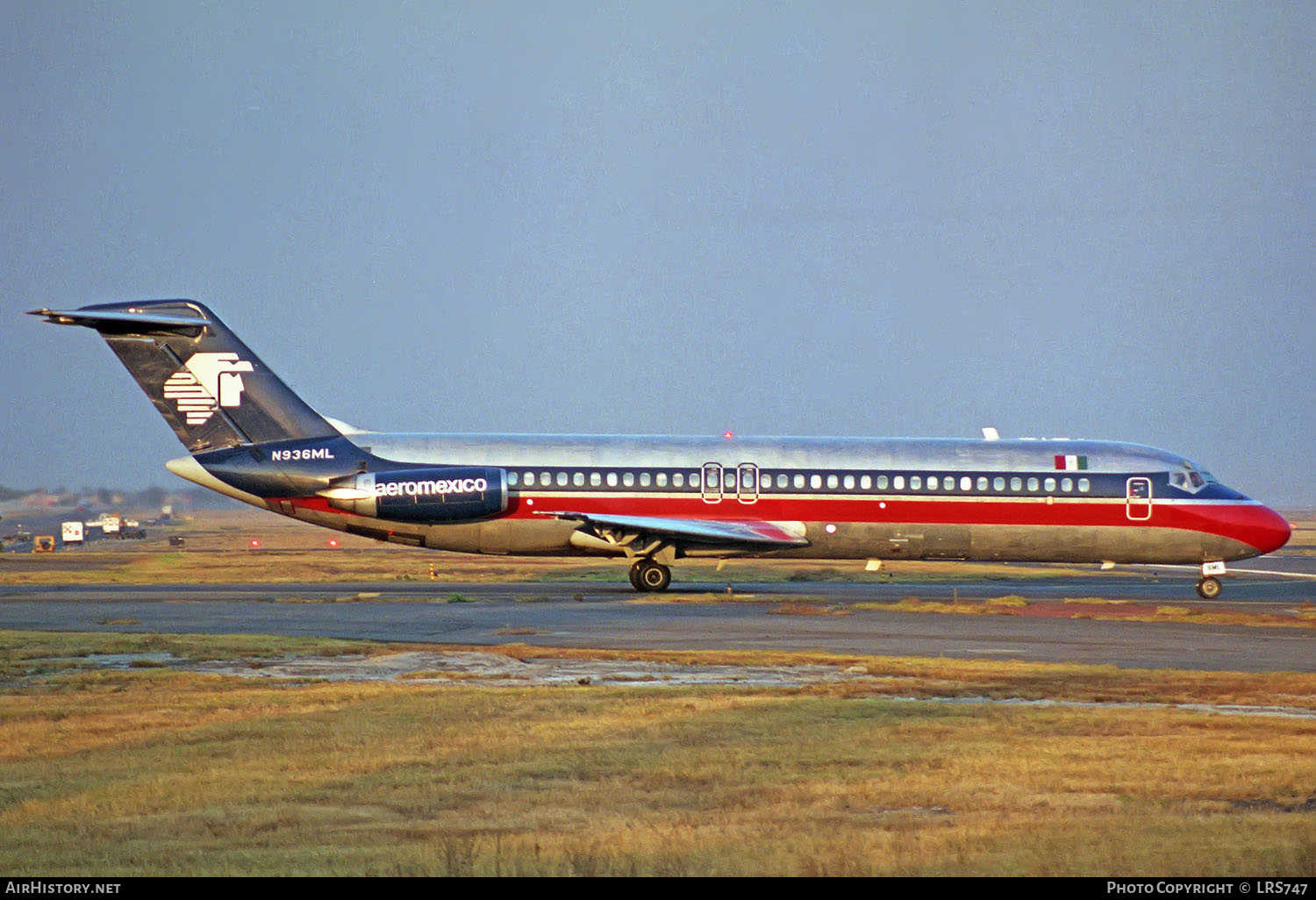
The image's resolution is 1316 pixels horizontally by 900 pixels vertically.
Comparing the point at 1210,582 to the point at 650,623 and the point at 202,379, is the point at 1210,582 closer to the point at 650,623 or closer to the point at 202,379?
the point at 650,623

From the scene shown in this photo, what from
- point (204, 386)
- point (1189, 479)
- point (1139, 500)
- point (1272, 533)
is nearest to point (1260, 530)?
point (1272, 533)

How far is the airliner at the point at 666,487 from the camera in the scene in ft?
114

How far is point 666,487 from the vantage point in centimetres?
3581

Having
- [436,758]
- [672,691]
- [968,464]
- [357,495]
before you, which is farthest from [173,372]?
[436,758]

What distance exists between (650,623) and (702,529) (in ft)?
30.8

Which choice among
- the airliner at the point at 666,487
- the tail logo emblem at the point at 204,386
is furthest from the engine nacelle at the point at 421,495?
the tail logo emblem at the point at 204,386

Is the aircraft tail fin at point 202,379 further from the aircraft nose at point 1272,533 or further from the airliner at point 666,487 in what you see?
the aircraft nose at point 1272,533

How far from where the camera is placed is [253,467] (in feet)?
115

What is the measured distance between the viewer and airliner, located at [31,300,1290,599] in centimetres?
3488

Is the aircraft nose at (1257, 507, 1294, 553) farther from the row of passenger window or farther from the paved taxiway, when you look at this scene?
the row of passenger window

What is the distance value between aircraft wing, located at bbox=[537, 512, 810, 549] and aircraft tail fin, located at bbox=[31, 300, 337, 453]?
722 centimetres

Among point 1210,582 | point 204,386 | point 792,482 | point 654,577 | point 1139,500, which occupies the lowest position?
point 1210,582

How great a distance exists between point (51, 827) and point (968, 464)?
30.1 meters

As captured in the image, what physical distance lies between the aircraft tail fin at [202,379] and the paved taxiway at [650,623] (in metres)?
3.98
